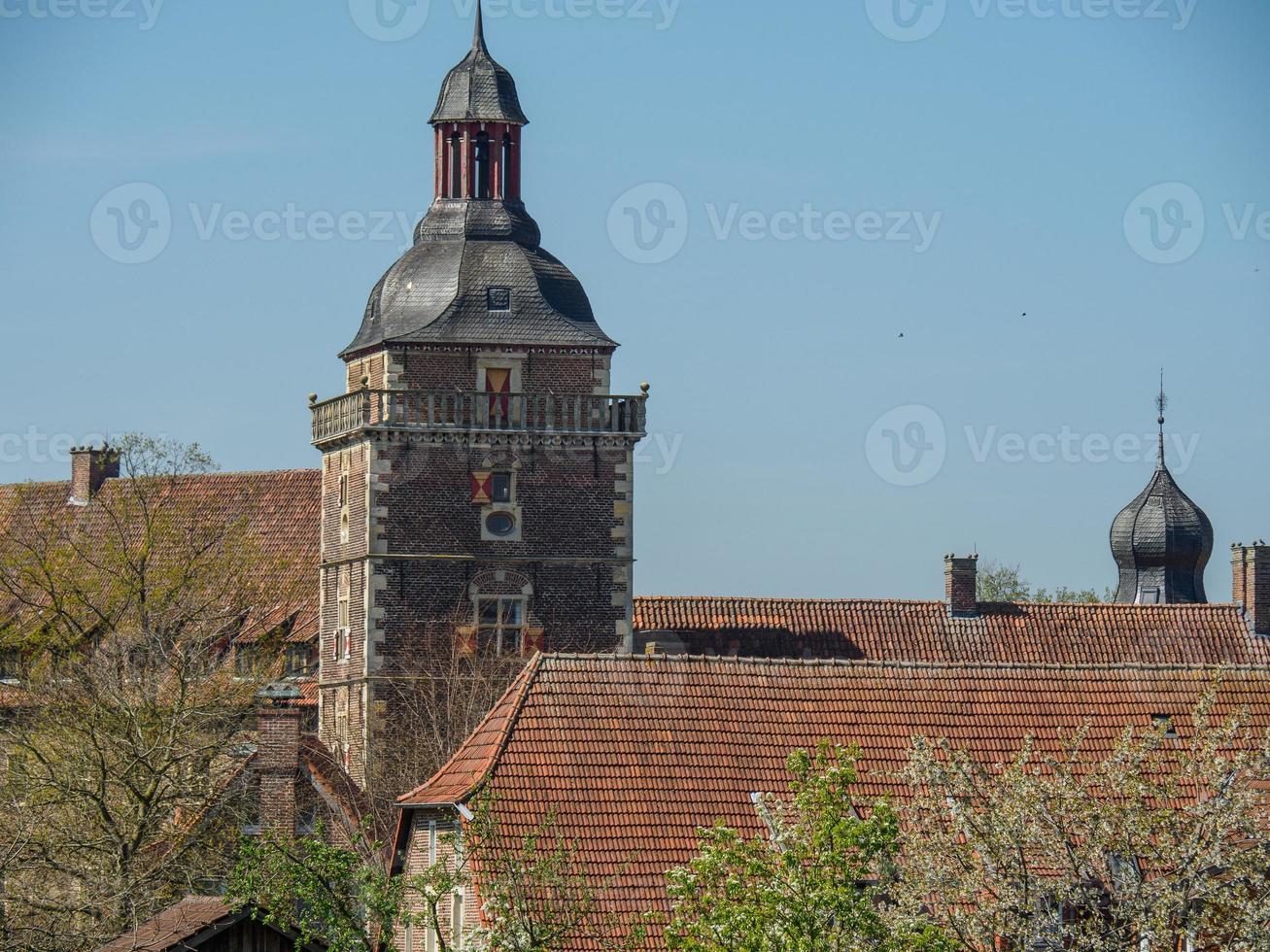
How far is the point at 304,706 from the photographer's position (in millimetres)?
62875

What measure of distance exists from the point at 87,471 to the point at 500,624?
20871 millimetres

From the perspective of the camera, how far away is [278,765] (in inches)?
1794

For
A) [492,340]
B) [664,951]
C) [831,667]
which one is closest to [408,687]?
[492,340]

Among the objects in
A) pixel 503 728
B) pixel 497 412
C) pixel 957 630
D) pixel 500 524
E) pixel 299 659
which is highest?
pixel 497 412

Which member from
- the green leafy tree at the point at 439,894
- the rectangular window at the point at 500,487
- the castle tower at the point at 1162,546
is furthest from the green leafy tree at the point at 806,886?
the castle tower at the point at 1162,546

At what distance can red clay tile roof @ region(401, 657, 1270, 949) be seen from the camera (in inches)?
1508

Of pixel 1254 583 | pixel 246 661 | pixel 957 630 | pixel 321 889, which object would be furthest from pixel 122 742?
pixel 1254 583

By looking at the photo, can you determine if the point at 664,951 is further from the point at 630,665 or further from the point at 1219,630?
the point at 1219,630

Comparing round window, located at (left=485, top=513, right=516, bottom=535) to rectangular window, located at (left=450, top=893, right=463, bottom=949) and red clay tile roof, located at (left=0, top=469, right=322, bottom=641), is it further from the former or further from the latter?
rectangular window, located at (left=450, top=893, right=463, bottom=949)

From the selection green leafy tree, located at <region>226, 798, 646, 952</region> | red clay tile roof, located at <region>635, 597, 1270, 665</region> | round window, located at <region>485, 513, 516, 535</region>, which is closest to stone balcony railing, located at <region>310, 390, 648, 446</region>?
round window, located at <region>485, 513, 516, 535</region>

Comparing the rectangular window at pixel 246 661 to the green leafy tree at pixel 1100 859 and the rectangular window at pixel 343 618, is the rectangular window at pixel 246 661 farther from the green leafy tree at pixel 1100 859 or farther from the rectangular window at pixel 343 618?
the green leafy tree at pixel 1100 859

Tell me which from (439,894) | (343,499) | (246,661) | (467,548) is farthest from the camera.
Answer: (343,499)

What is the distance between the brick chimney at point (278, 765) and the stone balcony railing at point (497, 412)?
569 inches

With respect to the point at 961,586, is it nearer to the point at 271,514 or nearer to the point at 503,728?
the point at 271,514
